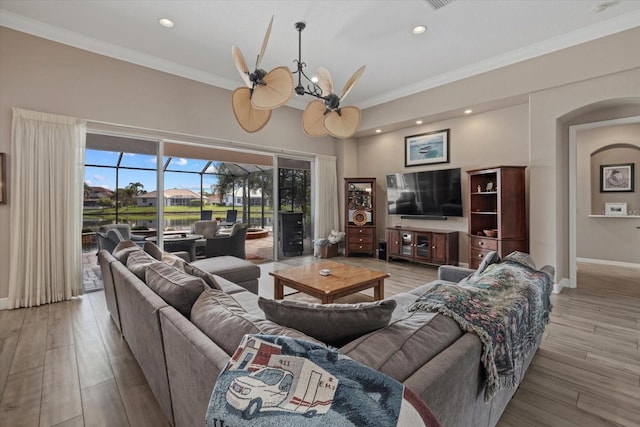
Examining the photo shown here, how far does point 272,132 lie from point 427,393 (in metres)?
5.29

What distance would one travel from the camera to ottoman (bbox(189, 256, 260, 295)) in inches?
125

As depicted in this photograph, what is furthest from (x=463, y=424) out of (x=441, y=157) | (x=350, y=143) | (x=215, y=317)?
(x=350, y=143)

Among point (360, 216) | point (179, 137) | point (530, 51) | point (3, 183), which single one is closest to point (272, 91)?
point (179, 137)

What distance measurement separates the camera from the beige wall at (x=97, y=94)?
3207mm

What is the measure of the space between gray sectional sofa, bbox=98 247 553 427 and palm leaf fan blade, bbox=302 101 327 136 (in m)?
2.28

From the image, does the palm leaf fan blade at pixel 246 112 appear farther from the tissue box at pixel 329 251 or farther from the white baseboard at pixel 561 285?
the white baseboard at pixel 561 285

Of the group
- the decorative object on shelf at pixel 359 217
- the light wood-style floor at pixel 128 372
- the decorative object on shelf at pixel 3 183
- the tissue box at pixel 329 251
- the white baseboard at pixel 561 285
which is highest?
the decorative object on shelf at pixel 3 183

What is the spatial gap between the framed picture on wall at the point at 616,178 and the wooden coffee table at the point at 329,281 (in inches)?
213

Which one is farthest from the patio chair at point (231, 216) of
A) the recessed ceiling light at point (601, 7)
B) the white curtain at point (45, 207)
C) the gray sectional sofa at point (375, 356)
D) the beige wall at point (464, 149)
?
the recessed ceiling light at point (601, 7)

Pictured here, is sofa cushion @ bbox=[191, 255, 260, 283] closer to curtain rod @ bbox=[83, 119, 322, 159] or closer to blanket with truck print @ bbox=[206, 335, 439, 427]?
curtain rod @ bbox=[83, 119, 322, 159]

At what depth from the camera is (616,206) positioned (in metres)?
5.39

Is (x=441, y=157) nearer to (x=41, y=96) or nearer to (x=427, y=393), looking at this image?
(x=427, y=393)

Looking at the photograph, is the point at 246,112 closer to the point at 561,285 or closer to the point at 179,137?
the point at 179,137

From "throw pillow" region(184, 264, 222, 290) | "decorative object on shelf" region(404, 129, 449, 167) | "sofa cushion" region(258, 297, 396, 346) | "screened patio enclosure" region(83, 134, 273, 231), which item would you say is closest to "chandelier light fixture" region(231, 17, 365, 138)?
"throw pillow" region(184, 264, 222, 290)
